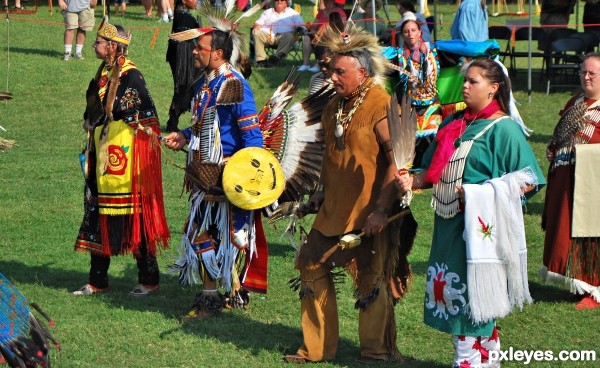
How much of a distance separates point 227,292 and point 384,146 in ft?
5.47

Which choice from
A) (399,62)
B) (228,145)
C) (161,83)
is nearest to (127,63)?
→ (228,145)

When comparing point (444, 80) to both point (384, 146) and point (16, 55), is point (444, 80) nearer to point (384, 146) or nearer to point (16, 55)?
point (384, 146)

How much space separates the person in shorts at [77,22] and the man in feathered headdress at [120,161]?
962 centimetres

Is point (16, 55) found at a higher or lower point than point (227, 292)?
higher

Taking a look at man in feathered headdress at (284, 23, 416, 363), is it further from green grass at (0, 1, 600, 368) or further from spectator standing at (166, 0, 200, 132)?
spectator standing at (166, 0, 200, 132)

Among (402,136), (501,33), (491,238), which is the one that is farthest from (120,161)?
(501,33)

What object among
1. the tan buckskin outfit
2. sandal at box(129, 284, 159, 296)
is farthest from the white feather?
sandal at box(129, 284, 159, 296)

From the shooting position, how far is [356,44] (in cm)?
498

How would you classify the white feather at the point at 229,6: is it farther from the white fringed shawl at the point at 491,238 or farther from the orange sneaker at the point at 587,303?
the orange sneaker at the point at 587,303

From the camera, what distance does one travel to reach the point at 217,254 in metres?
5.96

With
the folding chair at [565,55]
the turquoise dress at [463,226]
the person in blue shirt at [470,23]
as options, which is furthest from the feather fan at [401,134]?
the folding chair at [565,55]

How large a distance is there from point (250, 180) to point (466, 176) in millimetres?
1433

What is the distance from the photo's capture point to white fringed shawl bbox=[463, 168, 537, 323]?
177 inches

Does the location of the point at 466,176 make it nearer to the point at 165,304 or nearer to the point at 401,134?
the point at 401,134
